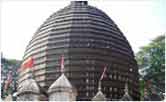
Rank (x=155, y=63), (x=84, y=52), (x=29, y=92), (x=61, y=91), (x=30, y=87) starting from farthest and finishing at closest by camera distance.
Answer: (x=155, y=63) < (x=84, y=52) < (x=30, y=87) < (x=29, y=92) < (x=61, y=91)

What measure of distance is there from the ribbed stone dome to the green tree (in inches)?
42.7

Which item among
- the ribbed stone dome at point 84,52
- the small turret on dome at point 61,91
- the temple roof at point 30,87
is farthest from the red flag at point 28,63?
the small turret on dome at point 61,91

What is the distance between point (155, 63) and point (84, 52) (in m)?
4.77

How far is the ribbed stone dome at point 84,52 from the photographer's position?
27031 mm

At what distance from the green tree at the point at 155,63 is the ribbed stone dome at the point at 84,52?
1086mm

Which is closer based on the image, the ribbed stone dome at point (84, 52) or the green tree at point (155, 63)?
the ribbed stone dome at point (84, 52)

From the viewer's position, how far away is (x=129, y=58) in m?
29.5

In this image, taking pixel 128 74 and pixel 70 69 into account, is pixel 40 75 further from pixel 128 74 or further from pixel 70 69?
pixel 128 74

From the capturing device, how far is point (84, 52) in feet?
91.0

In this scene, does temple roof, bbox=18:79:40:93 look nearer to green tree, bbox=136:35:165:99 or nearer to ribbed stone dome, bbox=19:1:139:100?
ribbed stone dome, bbox=19:1:139:100

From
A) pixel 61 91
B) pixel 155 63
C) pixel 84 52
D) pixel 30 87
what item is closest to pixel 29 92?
pixel 30 87

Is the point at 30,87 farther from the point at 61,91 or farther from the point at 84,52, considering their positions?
the point at 84,52

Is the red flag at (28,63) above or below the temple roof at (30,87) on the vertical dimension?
above

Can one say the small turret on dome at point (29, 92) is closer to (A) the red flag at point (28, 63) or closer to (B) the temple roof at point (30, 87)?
(B) the temple roof at point (30, 87)
